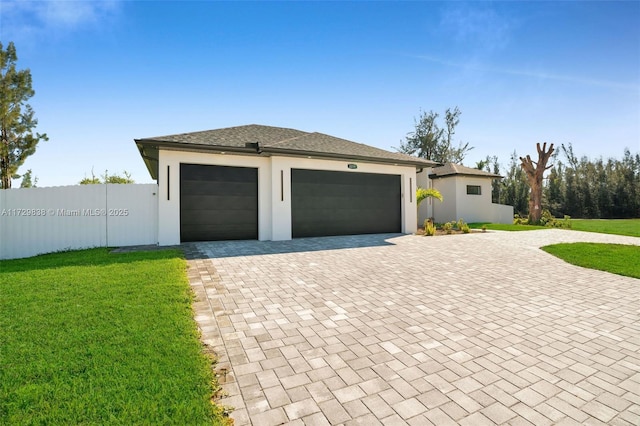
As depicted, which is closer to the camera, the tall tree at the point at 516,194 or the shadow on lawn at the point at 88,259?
the shadow on lawn at the point at 88,259

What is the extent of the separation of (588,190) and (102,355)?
38.9m

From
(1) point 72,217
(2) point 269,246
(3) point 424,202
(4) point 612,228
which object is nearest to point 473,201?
(3) point 424,202

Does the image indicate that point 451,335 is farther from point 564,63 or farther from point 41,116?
point 41,116

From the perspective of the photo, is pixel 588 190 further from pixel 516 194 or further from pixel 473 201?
pixel 473 201

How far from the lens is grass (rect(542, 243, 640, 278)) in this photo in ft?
21.0

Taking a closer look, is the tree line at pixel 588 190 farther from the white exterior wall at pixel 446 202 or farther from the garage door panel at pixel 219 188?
the garage door panel at pixel 219 188

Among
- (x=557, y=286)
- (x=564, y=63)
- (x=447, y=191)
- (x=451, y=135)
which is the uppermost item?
(x=451, y=135)

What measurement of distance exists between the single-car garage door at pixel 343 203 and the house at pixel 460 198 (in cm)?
755

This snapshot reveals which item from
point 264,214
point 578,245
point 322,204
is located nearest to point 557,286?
point 578,245

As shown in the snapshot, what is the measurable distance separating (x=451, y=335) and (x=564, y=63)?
36.7 ft

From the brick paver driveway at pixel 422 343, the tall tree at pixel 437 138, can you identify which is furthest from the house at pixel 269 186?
the tall tree at pixel 437 138

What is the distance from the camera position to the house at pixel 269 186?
9141 mm

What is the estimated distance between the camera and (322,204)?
1119cm

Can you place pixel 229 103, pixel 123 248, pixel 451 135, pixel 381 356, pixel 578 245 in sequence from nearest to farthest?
1. pixel 381 356
2. pixel 123 248
3. pixel 578 245
4. pixel 229 103
5. pixel 451 135
